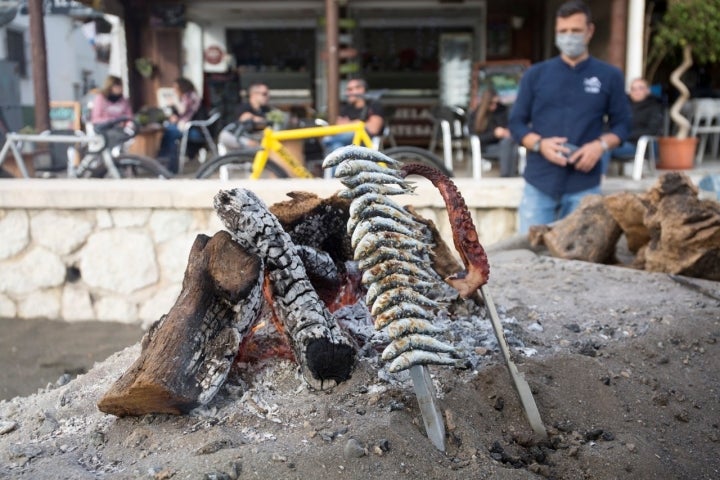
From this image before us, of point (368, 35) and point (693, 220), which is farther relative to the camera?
point (368, 35)

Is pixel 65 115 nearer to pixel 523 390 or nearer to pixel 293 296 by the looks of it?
pixel 293 296

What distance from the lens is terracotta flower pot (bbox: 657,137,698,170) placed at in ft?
28.3

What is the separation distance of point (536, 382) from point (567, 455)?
0.31 m

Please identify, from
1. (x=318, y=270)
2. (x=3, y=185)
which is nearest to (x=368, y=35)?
(x=3, y=185)

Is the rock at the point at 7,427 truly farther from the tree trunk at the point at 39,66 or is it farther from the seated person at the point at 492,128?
the seated person at the point at 492,128

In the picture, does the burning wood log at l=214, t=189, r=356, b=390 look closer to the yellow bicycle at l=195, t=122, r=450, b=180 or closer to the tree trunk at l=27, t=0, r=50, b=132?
the yellow bicycle at l=195, t=122, r=450, b=180

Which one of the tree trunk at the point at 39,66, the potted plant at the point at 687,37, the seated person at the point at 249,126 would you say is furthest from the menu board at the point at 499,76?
the tree trunk at the point at 39,66

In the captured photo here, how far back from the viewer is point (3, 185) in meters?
5.20

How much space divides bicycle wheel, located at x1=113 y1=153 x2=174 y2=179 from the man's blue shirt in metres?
3.51

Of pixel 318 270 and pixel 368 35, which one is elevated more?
pixel 368 35

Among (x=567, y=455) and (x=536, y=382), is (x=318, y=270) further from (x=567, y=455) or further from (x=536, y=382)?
(x=567, y=455)

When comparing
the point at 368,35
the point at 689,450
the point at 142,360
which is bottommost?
the point at 689,450

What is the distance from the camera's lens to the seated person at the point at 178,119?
33.1 ft

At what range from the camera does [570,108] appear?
4.24 m
